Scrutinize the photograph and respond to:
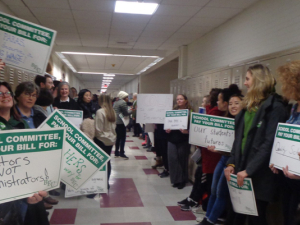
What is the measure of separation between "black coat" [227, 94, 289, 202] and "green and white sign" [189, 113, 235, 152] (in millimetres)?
549

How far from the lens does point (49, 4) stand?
426 centimetres

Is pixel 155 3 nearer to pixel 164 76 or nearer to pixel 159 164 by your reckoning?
pixel 159 164

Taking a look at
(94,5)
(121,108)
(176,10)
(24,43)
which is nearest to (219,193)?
(24,43)

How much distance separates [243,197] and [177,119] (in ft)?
6.68

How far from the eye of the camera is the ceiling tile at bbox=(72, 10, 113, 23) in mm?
4609

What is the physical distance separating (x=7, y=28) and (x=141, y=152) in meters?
5.45

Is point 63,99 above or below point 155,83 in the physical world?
below

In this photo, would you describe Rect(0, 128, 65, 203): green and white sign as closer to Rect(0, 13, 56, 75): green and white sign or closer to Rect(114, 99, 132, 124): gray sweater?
Rect(0, 13, 56, 75): green and white sign

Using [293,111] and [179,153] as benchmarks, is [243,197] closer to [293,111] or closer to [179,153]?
[293,111]

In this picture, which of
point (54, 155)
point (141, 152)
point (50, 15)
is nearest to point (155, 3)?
point (50, 15)

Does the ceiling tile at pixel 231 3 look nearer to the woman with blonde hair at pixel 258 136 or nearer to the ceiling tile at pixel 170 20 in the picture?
the ceiling tile at pixel 170 20

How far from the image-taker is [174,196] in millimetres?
3832

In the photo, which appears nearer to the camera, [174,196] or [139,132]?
[174,196]

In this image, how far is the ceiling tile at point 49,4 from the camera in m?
4.14
